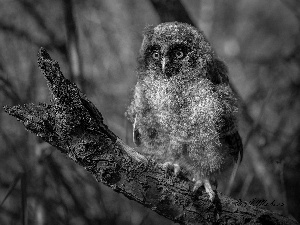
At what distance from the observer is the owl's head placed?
179 cm

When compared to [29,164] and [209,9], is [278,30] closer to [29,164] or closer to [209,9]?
[209,9]

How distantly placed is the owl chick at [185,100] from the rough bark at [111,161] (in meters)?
0.11

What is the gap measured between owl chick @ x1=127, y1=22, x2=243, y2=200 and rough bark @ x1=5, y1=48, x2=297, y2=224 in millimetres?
115

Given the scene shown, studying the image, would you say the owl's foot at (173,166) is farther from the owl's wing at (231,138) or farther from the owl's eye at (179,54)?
the owl's eye at (179,54)

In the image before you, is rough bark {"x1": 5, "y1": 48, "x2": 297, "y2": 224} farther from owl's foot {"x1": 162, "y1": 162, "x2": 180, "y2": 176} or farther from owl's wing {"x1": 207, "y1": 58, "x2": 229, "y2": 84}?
owl's wing {"x1": 207, "y1": 58, "x2": 229, "y2": 84}

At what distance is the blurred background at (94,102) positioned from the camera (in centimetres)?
283

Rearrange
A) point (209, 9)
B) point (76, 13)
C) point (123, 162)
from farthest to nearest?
point (209, 9) < point (76, 13) < point (123, 162)

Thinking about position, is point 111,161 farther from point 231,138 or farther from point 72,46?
point 72,46

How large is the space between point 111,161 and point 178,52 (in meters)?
0.64

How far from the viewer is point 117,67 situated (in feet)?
13.5

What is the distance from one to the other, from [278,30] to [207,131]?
6184 mm

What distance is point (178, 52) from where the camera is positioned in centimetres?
181

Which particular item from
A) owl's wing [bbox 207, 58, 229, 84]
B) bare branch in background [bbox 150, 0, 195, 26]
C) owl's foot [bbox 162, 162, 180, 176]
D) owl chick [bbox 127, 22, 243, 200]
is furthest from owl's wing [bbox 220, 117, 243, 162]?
bare branch in background [bbox 150, 0, 195, 26]

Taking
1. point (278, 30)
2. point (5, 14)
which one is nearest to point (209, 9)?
point (278, 30)
